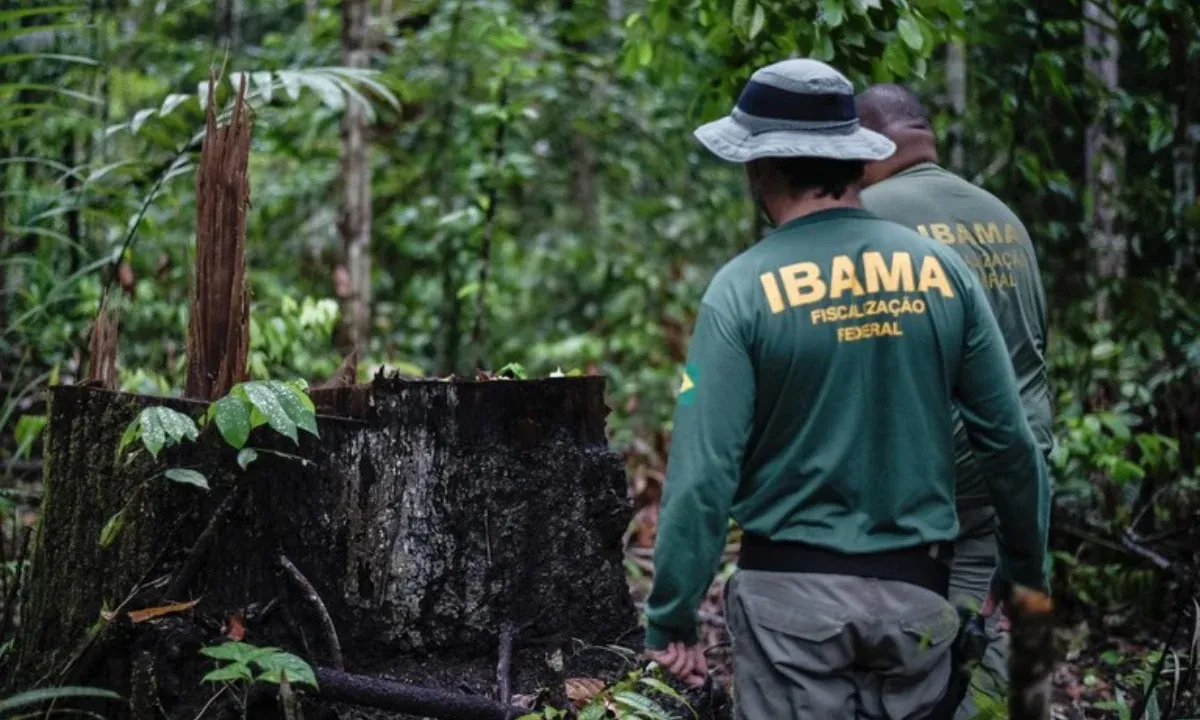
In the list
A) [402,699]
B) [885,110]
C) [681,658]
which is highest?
[885,110]

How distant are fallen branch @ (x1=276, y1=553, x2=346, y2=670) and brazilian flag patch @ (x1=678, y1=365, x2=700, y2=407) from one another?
54.0 inches

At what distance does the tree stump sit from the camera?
3406 mm

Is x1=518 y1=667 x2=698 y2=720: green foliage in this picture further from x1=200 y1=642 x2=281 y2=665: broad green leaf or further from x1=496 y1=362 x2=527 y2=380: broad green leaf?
x1=496 y1=362 x2=527 y2=380: broad green leaf

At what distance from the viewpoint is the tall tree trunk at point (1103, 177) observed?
703cm

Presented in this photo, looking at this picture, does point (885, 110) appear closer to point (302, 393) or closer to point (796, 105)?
point (796, 105)

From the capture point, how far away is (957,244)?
11.1 feet

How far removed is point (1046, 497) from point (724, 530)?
823 mm

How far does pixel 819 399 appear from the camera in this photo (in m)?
2.57

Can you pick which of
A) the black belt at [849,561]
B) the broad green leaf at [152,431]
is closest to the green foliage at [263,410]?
the broad green leaf at [152,431]

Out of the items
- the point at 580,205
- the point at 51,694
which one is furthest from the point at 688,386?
the point at 580,205

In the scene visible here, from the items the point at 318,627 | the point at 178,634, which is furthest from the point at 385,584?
the point at 178,634

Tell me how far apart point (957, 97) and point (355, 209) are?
143 inches

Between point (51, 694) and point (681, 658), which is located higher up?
point (681, 658)

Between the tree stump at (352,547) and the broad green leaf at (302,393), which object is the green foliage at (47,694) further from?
the broad green leaf at (302,393)
